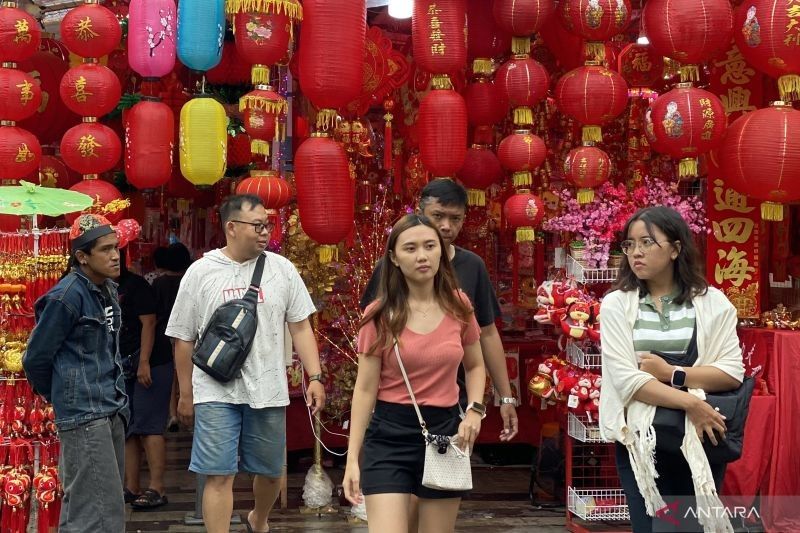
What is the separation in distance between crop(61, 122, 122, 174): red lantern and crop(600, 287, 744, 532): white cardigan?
357 centimetres

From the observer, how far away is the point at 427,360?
3.46 meters

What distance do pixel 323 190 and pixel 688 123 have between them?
209cm

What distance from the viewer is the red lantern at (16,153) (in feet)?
19.3

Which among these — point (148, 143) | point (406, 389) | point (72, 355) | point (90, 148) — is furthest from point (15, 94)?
Answer: point (406, 389)

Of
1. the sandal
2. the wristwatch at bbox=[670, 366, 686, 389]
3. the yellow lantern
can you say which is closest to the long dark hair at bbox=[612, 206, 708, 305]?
the wristwatch at bbox=[670, 366, 686, 389]

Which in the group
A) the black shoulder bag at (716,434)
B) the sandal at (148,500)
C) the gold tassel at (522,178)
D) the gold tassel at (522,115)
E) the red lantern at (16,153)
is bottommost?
the sandal at (148,500)

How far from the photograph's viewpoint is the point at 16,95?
19.4 ft

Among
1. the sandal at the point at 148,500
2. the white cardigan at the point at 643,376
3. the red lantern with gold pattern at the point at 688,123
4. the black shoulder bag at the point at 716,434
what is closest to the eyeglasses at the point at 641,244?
the white cardigan at the point at 643,376

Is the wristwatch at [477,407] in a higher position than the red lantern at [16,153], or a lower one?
lower

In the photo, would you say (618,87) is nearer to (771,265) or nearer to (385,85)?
(385,85)

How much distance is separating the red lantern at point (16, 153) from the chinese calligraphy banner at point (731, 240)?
4059mm

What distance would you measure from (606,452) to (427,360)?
3.37 m

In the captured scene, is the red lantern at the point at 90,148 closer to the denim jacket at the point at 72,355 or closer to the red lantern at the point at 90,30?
the red lantern at the point at 90,30

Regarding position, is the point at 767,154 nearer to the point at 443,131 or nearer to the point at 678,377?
the point at 443,131
